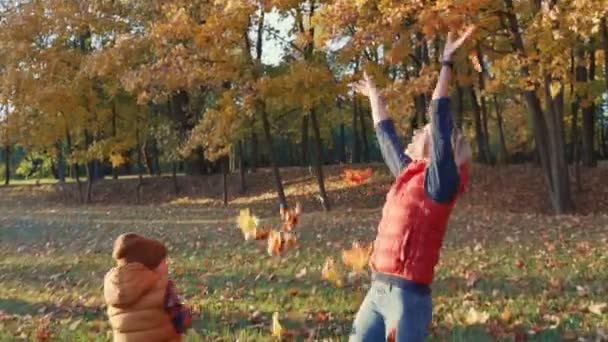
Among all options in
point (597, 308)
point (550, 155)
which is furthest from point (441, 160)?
point (550, 155)

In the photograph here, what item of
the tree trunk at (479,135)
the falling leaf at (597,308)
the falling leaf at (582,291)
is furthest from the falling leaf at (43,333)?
the tree trunk at (479,135)

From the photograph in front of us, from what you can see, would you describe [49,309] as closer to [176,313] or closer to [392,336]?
[176,313]

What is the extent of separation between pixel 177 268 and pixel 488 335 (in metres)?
4.77

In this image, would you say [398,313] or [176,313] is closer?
[398,313]

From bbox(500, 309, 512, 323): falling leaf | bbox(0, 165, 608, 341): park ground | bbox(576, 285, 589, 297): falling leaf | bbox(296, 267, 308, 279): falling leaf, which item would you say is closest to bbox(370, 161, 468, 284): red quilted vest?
bbox(0, 165, 608, 341): park ground

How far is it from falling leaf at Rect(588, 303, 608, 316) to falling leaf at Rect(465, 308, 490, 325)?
2.60 ft

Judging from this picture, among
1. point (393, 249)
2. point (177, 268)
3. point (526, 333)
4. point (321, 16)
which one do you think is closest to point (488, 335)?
point (526, 333)

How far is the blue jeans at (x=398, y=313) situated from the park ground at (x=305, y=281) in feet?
5.34

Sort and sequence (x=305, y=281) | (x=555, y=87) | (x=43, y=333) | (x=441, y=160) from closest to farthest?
(x=441, y=160)
(x=43, y=333)
(x=305, y=281)
(x=555, y=87)

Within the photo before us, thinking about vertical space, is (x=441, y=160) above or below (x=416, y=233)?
above

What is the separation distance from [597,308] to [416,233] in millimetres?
2876

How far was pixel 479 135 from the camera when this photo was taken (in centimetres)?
2864

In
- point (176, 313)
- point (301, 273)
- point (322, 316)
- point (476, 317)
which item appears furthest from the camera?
point (301, 273)

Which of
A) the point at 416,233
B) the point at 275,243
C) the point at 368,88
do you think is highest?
the point at 368,88
